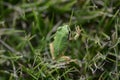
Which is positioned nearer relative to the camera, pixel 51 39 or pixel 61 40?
pixel 61 40

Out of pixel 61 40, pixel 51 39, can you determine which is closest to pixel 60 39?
pixel 61 40

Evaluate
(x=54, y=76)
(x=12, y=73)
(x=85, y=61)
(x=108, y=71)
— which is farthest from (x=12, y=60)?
(x=108, y=71)

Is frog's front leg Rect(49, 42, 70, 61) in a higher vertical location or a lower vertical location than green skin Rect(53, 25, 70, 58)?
lower

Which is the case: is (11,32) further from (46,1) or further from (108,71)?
(108,71)

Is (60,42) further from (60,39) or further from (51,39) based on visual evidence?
(51,39)

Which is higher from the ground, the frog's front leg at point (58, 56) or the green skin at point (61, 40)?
the green skin at point (61, 40)
